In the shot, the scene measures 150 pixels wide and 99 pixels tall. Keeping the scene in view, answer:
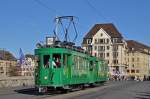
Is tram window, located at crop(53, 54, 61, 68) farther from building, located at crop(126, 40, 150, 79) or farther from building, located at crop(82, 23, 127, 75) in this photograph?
building, located at crop(126, 40, 150, 79)

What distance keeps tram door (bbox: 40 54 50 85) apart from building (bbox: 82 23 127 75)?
11585 cm

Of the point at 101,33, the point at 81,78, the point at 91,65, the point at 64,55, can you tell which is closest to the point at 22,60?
the point at 91,65

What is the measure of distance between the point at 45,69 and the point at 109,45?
395ft

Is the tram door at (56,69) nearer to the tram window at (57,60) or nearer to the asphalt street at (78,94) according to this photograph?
the tram window at (57,60)

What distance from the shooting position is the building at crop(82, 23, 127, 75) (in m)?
148

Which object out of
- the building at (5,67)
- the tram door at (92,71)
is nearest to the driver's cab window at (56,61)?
the tram door at (92,71)

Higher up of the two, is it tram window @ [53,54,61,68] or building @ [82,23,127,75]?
building @ [82,23,127,75]

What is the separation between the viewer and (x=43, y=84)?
94.5 ft

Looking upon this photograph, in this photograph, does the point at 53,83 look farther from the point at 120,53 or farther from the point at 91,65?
the point at 120,53

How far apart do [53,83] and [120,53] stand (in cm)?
12329

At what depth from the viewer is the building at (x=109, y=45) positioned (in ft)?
486

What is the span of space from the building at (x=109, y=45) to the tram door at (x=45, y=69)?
11585 cm

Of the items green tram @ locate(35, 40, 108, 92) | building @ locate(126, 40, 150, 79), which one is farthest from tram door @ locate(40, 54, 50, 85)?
building @ locate(126, 40, 150, 79)

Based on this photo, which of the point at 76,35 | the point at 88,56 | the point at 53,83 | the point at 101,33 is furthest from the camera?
the point at 101,33
